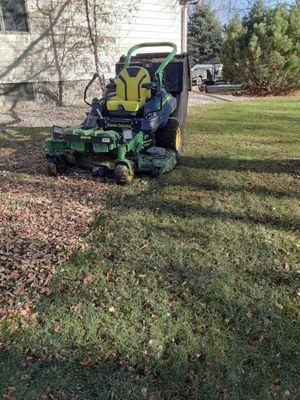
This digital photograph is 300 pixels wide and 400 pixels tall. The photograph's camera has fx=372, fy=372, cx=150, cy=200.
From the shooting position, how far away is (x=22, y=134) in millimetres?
7539

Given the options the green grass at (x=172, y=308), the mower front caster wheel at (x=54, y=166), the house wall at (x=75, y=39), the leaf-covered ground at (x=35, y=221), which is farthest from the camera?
the house wall at (x=75, y=39)

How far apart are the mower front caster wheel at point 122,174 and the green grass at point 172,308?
0.12m

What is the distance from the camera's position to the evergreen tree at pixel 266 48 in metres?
13.8

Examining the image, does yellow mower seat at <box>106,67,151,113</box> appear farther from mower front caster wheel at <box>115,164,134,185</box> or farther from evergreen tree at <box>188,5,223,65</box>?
evergreen tree at <box>188,5,223,65</box>

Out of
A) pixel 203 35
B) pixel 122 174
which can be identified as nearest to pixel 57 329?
pixel 122 174

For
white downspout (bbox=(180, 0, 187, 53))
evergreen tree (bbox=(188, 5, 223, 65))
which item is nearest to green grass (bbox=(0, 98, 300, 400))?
white downspout (bbox=(180, 0, 187, 53))

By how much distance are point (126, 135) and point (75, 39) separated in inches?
296

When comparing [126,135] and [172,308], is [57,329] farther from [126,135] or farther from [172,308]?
[126,135]

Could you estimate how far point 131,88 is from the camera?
18.3ft

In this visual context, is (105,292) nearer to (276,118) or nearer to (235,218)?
(235,218)

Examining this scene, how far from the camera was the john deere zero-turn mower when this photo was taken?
4.69 meters

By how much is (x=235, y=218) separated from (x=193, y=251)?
2.75 ft

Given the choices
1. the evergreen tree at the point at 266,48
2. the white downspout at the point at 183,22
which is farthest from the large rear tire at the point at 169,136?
the evergreen tree at the point at 266,48

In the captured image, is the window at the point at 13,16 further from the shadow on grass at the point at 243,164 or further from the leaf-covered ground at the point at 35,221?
the shadow on grass at the point at 243,164
